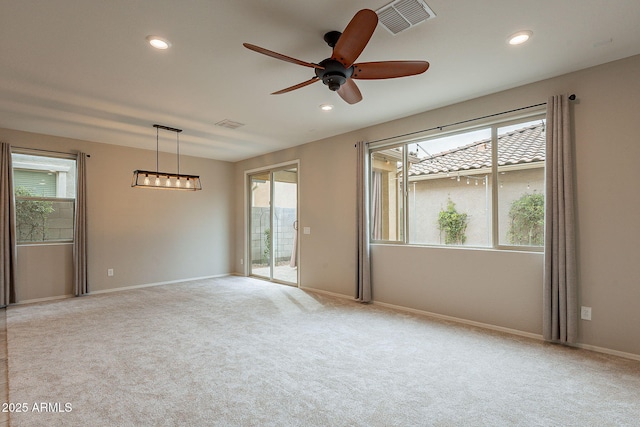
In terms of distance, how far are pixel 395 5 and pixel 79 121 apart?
182 inches

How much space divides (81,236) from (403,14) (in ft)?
19.2

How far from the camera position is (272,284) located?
6.35 meters

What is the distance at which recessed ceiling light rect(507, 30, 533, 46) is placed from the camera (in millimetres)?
2535

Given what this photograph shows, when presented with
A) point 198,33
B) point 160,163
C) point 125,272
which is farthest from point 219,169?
point 198,33

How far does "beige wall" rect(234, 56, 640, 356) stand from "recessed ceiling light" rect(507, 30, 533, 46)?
3.23 feet

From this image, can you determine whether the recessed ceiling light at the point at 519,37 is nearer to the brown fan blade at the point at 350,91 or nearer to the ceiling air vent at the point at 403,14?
the ceiling air vent at the point at 403,14

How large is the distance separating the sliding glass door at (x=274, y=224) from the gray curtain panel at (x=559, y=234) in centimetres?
407

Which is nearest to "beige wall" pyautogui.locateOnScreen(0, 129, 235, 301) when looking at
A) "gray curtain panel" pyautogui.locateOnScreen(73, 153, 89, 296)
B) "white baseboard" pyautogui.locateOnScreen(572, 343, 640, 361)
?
"gray curtain panel" pyautogui.locateOnScreen(73, 153, 89, 296)

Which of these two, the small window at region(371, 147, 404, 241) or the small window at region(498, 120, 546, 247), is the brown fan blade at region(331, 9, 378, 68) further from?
the small window at region(371, 147, 404, 241)

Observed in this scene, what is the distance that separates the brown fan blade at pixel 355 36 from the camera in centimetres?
186

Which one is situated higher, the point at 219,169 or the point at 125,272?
the point at 219,169

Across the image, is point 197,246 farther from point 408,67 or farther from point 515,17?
point 515,17

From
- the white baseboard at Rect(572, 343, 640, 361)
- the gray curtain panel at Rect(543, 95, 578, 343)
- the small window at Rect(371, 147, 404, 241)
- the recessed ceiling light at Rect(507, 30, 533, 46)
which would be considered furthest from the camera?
the small window at Rect(371, 147, 404, 241)

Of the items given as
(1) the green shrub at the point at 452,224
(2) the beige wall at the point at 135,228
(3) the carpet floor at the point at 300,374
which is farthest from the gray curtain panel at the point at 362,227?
(2) the beige wall at the point at 135,228
